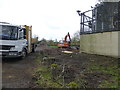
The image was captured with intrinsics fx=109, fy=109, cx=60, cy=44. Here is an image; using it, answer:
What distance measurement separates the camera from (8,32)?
7.84m

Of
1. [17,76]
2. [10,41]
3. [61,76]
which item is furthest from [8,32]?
[61,76]

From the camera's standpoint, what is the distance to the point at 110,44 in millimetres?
9172

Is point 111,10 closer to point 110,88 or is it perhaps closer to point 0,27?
point 110,88

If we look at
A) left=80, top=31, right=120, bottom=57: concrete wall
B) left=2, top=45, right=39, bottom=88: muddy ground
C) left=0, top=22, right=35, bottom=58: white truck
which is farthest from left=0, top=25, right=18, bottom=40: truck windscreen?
left=80, top=31, right=120, bottom=57: concrete wall

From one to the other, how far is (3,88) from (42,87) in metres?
1.27

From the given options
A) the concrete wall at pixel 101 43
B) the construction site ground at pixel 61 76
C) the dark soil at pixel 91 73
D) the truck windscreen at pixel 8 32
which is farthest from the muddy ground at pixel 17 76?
the concrete wall at pixel 101 43

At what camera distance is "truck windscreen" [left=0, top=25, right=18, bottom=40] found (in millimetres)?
7625

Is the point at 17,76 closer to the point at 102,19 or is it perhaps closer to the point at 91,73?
the point at 91,73

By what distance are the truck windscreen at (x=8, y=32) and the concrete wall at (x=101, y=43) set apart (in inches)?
287

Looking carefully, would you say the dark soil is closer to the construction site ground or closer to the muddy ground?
the construction site ground

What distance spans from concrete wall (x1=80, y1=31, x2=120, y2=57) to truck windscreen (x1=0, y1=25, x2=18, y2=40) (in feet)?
23.9

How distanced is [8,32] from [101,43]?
25.9ft

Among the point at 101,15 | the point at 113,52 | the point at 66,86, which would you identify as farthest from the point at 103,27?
the point at 66,86

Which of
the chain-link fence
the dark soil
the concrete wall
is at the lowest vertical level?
the dark soil
